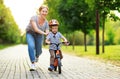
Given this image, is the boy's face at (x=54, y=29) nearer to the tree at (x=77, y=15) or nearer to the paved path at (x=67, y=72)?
the paved path at (x=67, y=72)

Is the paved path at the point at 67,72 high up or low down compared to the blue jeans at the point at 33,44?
down

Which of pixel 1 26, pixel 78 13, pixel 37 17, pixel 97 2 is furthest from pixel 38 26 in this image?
pixel 1 26

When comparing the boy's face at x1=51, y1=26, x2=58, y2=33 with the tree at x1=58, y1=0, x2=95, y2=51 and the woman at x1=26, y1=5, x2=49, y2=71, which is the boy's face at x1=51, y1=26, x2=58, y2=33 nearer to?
the woman at x1=26, y1=5, x2=49, y2=71

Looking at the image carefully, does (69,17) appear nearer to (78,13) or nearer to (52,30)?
(78,13)

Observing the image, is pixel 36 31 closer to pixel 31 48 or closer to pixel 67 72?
pixel 31 48

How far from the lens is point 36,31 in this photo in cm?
1197

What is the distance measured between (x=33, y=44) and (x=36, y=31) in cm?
45

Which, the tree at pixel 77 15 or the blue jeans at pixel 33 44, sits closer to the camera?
the blue jeans at pixel 33 44

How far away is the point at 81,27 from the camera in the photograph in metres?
34.2

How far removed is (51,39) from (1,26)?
180 ft

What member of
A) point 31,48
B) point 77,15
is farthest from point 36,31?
point 77,15

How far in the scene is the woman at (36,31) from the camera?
39.3 feet

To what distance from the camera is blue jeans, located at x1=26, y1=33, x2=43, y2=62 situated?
11984mm

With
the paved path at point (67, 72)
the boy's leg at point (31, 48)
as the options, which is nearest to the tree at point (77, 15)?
the paved path at point (67, 72)
